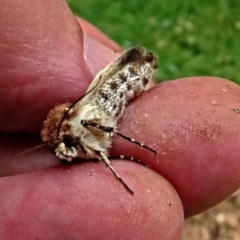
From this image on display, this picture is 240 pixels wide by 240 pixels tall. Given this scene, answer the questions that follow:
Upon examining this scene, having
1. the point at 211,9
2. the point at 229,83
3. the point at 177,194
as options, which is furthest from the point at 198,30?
the point at 177,194

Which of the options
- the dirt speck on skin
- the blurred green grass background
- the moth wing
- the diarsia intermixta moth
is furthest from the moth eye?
the blurred green grass background

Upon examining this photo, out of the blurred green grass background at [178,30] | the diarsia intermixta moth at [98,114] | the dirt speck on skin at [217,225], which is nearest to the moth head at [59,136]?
the diarsia intermixta moth at [98,114]

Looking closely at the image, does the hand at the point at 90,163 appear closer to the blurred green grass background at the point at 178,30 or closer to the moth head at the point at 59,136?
the moth head at the point at 59,136

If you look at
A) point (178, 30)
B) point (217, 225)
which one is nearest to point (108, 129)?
Answer: point (217, 225)

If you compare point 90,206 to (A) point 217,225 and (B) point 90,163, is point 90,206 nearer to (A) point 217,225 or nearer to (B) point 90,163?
(B) point 90,163

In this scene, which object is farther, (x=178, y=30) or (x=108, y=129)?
(x=178, y=30)

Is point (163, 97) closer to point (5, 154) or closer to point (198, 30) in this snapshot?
point (5, 154)
